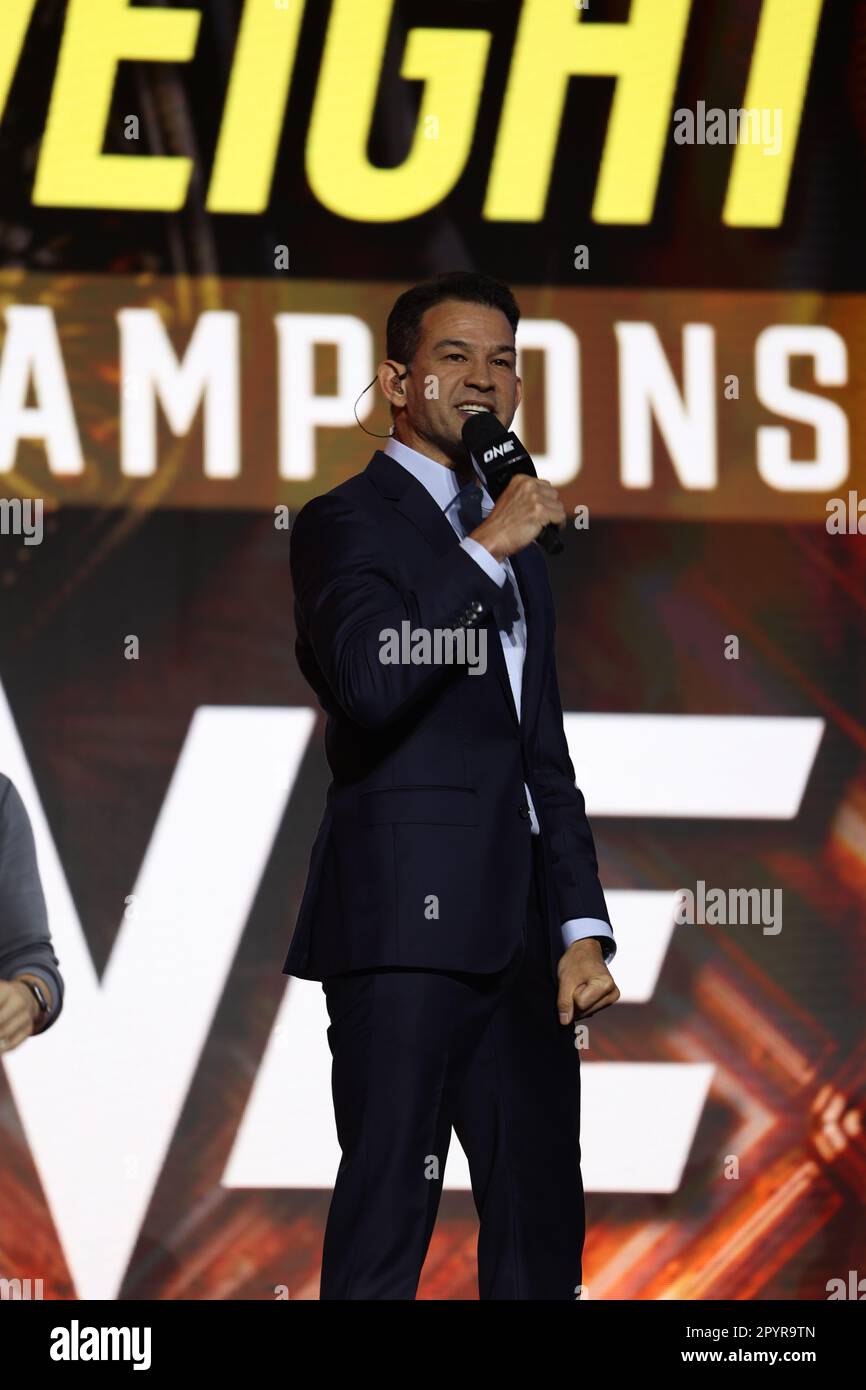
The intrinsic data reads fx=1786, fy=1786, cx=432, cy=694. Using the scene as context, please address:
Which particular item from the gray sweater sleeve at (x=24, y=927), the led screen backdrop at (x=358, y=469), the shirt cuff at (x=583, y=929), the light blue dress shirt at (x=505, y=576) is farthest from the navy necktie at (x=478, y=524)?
the led screen backdrop at (x=358, y=469)

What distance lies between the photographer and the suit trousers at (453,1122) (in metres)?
1.83

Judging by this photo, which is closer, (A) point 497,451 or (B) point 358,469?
(A) point 497,451

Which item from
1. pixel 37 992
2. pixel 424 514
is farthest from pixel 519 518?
pixel 37 992

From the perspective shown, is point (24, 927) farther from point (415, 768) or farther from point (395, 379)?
point (395, 379)

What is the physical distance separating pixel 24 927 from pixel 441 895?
2.81 ft

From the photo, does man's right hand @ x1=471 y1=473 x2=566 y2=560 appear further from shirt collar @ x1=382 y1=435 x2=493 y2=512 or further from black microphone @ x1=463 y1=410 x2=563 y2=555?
shirt collar @ x1=382 y1=435 x2=493 y2=512

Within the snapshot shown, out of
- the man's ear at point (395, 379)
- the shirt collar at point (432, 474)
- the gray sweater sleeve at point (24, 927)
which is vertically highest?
the man's ear at point (395, 379)

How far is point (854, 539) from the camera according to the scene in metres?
3.57

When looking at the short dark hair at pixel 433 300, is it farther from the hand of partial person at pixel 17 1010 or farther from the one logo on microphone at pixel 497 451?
the hand of partial person at pixel 17 1010

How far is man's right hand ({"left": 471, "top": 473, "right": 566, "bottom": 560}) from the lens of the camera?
1.91 metres

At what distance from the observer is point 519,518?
1914 mm

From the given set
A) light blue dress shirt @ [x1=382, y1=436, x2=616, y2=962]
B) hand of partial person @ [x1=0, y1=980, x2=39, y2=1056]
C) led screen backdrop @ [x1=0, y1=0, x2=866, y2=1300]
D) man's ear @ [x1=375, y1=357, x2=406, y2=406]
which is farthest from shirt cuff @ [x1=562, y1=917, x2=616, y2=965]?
led screen backdrop @ [x1=0, y1=0, x2=866, y2=1300]
